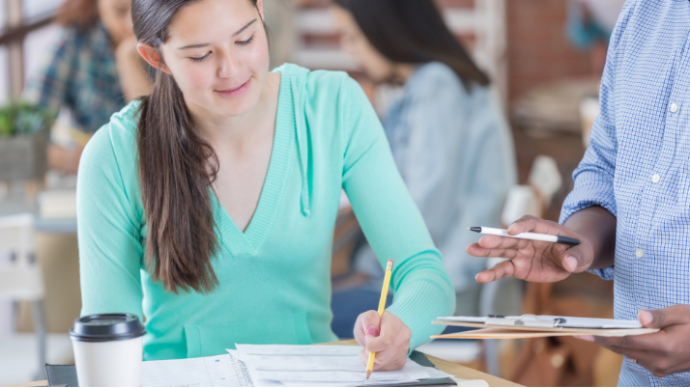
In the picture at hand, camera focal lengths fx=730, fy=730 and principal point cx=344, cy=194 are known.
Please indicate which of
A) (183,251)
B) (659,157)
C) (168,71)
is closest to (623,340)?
(659,157)

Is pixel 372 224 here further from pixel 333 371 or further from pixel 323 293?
pixel 333 371

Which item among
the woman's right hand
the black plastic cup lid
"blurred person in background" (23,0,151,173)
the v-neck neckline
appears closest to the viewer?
the black plastic cup lid

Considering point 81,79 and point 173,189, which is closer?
point 173,189

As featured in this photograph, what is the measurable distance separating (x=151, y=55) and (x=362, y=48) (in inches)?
53.9

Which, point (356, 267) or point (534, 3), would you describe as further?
point (534, 3)

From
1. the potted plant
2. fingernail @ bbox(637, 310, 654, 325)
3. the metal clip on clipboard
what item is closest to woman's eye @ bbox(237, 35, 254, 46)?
the metal clip on clipboard

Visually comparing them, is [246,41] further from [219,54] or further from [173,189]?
[173,189]

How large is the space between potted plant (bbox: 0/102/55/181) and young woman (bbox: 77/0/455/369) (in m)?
1.30

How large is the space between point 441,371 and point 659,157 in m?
0.46

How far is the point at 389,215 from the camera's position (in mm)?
1233

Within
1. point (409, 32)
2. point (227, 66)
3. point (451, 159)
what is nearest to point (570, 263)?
point (227, 66)

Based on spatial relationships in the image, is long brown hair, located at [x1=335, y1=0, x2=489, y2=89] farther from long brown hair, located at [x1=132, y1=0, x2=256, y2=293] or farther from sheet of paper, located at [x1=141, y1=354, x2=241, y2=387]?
sheet of paper, located at [x1=141, y1=354, x2=241, y2=387]

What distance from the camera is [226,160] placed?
1271mm

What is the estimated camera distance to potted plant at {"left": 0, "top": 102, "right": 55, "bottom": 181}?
7.82 feet
